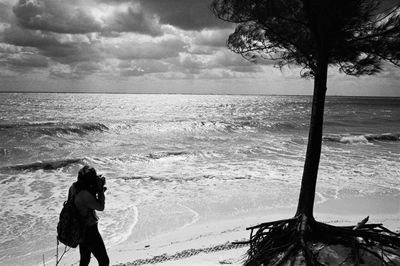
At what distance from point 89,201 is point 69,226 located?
0.43 m

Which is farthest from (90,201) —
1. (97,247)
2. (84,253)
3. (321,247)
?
(321,247)

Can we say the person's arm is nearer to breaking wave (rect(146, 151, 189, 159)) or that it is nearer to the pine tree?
the pine tree

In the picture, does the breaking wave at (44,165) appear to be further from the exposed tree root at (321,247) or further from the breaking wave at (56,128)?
the exposed tree root at (321,247)

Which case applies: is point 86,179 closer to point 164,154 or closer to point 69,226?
point 69,226

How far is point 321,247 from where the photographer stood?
5.38m

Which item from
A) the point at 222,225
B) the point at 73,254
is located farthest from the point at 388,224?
the point at 73,254

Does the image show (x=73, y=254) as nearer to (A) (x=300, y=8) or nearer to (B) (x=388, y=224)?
(A) (x=300, y=8)

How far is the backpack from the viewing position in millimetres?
4719

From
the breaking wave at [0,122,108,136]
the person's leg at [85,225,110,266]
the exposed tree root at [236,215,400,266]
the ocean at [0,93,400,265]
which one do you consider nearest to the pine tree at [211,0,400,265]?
the exposed tree root at [236,215,400,266]

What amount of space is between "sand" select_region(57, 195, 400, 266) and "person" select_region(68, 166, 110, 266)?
180cm

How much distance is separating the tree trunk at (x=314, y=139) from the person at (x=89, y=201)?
3343 mm

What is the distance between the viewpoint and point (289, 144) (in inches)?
1081

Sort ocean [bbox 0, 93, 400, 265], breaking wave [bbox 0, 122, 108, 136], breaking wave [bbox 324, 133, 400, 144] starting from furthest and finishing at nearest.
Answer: breaking wave [bbox 0, 122, 108, 136]
breaking wave [bbox 324, 133, 400, 144]
ocean [bbox 0, 93, 400, 265]

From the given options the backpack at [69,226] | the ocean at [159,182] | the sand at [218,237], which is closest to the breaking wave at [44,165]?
the ocean at [159,182]
